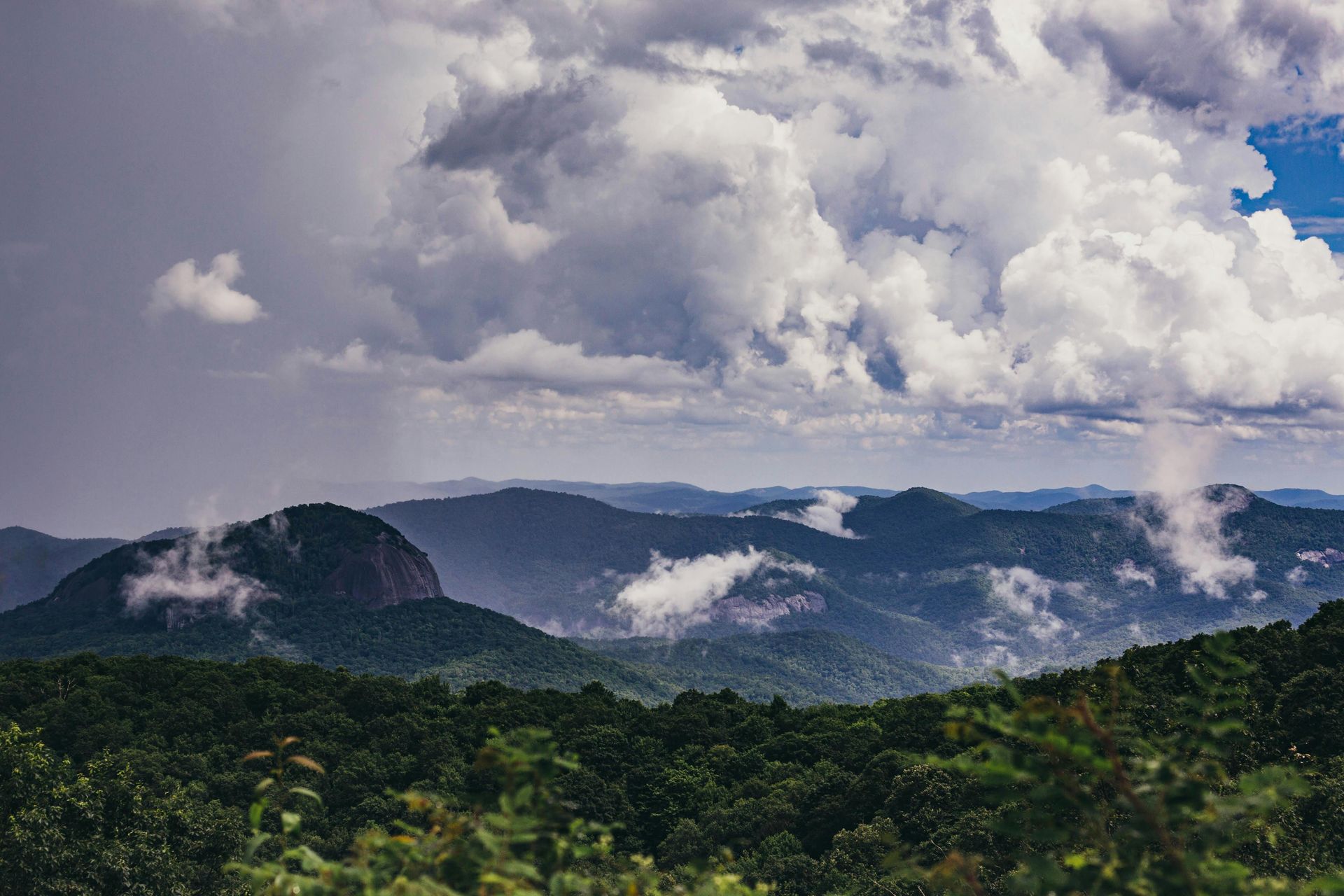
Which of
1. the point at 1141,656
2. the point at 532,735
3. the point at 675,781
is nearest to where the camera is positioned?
the point at 532,735

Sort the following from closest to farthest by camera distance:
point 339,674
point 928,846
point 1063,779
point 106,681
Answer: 1. point 1063,779
2. point 928,846
3. point 106,681
4. point 339,674

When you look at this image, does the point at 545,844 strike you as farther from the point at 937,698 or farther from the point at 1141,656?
the point at 937,698

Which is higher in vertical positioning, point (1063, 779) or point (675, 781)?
point (1063, 779)

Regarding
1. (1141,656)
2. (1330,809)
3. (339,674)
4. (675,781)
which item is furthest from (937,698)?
(339,674)

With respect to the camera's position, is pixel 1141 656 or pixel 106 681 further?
pixel 106 681

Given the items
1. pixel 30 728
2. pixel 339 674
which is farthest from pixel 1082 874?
pixel 339 674

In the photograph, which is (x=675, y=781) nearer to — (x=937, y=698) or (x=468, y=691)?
(x=937, y=698)

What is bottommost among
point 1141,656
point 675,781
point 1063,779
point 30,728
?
point 675,781
